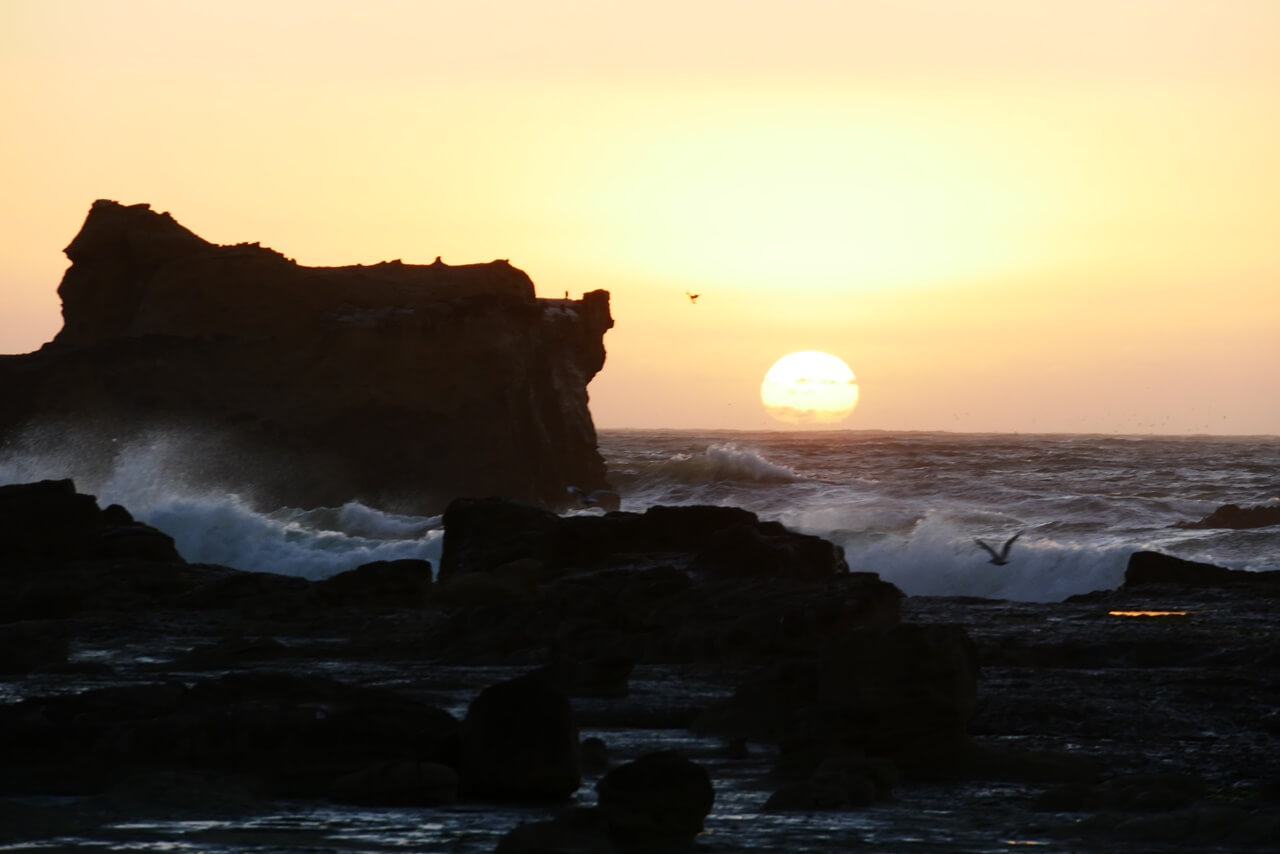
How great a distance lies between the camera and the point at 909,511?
4662cm

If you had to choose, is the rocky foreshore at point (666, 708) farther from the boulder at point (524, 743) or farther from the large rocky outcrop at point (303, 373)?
the large rocky outcrop at point (303, 373)

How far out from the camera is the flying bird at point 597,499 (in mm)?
61750

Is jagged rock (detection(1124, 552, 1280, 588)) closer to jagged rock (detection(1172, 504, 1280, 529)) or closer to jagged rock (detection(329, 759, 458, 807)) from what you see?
jagged rock (detection(329, 759, 458, 807))

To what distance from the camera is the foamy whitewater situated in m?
33.2

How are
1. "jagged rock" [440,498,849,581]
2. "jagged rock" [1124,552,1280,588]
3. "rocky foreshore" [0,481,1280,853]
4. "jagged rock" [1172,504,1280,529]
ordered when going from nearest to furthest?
1. "rocky foreshore" [0,481,1280,853]
2. "jagged rock" [440,498,849,581]
3. "jagged rock" [1124,552,1280,588]
4. "jagged rock" [1172,504,1280,529]

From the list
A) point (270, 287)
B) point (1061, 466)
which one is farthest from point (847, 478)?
point (270, 287)

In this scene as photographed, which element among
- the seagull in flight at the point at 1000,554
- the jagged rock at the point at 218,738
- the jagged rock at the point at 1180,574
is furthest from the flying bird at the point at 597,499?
the jagged rock at the point at 218,738

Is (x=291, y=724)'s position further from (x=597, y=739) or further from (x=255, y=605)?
(x=255, y=605)

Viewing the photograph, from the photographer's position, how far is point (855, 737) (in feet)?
42.1

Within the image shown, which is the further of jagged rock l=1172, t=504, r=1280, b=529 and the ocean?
jagged rock l=1172, t=504, r=1280, b=529

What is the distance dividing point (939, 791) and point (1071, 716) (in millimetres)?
3097

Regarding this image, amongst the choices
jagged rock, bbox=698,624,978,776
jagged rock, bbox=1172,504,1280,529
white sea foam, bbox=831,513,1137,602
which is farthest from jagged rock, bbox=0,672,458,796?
jagged rock, bbox=1172,504,1280,529

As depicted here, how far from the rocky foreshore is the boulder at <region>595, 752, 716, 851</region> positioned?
0.6 inches

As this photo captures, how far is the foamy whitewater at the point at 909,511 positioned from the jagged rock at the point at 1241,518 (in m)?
1.29
